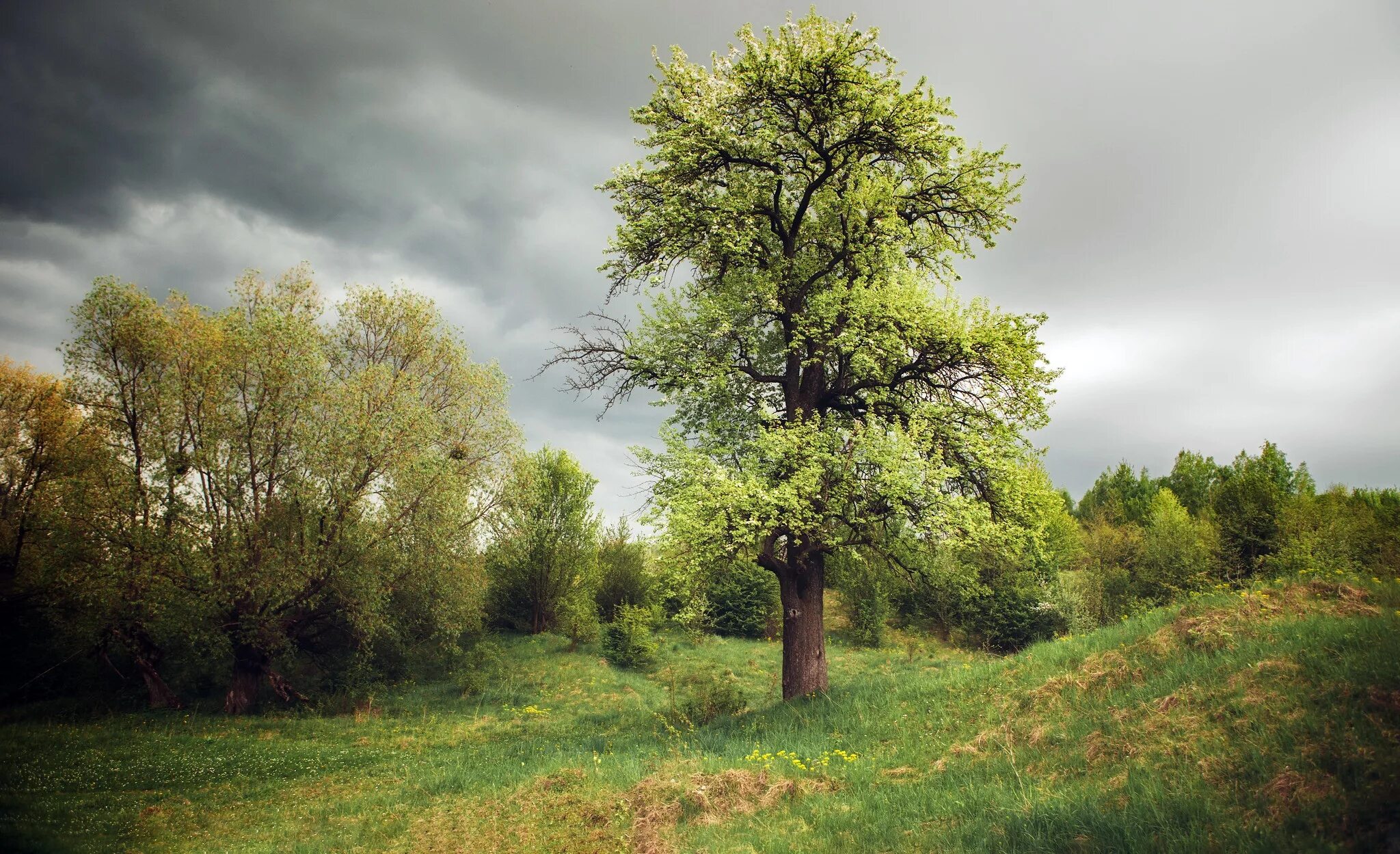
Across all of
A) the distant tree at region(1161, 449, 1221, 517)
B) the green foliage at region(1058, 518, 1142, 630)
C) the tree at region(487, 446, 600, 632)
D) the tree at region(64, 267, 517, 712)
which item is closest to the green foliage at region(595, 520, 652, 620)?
the tree at region(487, 446, 600, 632)

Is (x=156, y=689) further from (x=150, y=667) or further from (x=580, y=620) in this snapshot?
(x=580, y=620)

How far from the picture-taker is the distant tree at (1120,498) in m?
65.6

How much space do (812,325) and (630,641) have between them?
21702 millimetres

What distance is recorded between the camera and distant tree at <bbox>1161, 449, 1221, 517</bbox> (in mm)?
68812

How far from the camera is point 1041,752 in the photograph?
891 centimetres

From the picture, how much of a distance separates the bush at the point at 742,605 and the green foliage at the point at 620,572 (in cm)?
477

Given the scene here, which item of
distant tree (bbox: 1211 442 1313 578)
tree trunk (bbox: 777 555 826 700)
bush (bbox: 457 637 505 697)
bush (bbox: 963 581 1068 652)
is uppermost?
distant tree (bbox: 1211 442 1313 578)

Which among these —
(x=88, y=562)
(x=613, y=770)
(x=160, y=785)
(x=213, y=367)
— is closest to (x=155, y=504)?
(x=88, y=562)

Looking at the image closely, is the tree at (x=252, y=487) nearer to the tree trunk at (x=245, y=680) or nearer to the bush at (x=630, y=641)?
the tree trunk at (x=245, y=680)

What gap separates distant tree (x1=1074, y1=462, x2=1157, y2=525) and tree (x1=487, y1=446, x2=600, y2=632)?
2108 inches

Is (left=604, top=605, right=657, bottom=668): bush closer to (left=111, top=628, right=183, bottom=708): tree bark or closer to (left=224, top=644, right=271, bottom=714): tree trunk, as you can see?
(left=224, top=644, right=271, bottom=714): tree trunk

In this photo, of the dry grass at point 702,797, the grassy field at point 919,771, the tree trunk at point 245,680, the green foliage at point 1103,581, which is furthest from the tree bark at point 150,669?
the green foliage at point 1103,581

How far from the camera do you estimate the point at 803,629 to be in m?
15.7

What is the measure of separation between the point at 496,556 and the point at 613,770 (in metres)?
25.3
